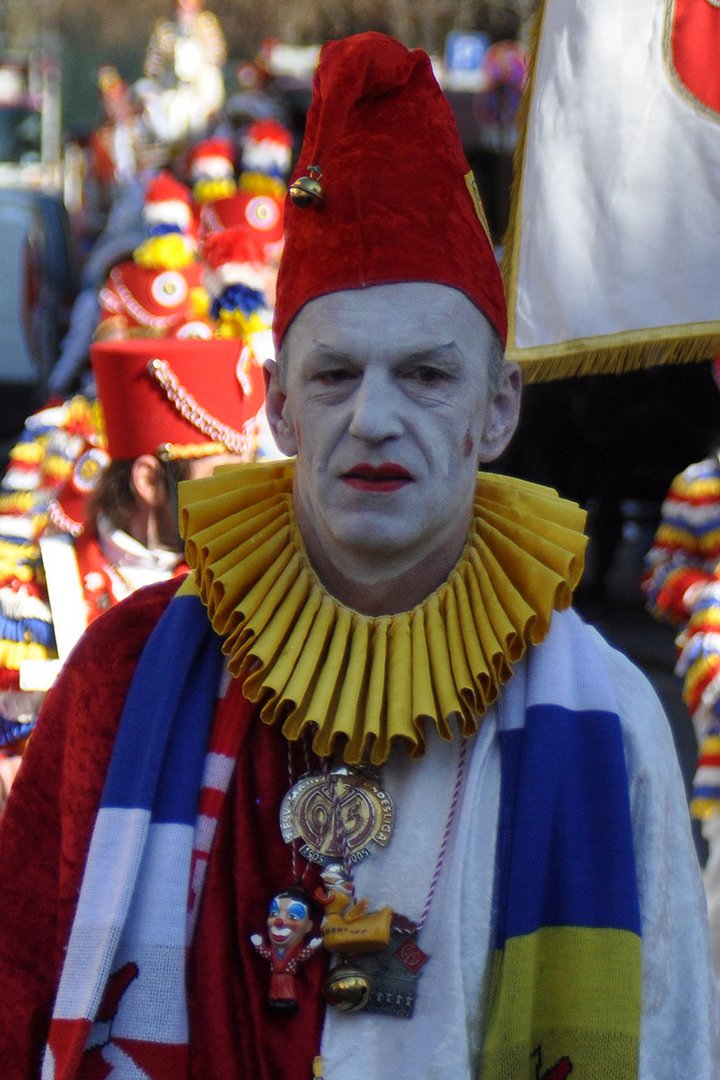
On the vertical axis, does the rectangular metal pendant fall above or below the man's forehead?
below

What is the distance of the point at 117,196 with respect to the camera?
16.1 metres

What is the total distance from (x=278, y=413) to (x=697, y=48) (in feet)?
7.24

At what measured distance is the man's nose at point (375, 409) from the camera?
7.31ft

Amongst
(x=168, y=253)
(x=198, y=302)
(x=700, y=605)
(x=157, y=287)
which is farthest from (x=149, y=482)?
(x=168, y=253)

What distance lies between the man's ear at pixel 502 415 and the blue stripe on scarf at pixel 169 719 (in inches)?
18.8

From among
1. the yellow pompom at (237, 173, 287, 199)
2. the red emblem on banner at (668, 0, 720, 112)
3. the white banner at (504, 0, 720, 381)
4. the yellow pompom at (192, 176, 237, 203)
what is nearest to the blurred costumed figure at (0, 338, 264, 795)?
the white banner at (504, 0, 720, 381)

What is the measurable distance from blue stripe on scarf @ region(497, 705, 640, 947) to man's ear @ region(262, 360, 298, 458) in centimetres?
53

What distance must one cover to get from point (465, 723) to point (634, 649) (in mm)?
9491

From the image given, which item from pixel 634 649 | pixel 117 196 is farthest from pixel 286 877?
pixel 117 196

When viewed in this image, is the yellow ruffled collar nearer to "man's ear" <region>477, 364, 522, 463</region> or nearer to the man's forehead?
"man's ear" <region>477, 364, 522, 463</region>

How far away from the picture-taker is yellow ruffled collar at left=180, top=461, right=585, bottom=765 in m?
2.30

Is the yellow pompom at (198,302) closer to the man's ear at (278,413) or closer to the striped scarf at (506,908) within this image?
the man's ear at (278,413)

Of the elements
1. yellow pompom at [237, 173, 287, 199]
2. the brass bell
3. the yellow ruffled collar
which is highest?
yellow pompom at [237, 173, 287, 199]

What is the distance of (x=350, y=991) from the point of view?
2160 mm
